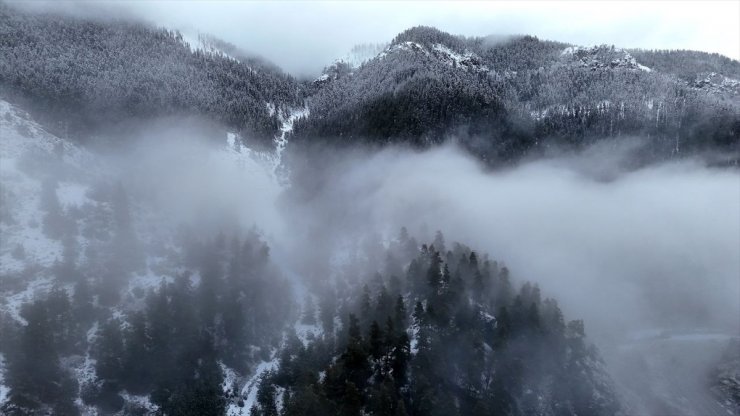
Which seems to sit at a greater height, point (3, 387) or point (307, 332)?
point (3, 387)

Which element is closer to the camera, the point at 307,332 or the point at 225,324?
the point at 225,324

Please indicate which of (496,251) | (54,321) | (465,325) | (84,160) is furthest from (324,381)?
(84,160)

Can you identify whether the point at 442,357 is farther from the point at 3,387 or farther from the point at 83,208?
the point at 83,208

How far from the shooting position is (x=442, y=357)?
123 meters

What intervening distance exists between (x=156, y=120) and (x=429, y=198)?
10214cm

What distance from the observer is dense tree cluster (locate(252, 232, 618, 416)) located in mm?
115312

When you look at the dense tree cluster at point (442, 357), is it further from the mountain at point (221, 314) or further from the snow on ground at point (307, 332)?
the snow on ground at point (307, 332)

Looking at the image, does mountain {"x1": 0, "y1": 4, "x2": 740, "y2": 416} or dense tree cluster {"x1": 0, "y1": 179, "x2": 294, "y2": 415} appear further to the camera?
mountain {"x1": 0, "y1": 4, "x2": 740, "y2": 416}

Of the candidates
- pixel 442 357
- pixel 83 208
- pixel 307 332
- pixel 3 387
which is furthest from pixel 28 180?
pixel 442 357

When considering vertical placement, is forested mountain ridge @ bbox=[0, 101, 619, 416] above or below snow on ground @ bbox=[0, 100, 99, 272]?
below

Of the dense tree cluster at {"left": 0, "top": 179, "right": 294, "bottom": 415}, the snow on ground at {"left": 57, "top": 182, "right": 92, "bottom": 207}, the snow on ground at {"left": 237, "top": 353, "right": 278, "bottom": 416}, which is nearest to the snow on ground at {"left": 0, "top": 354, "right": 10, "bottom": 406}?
the dense tree cluster at {"left": 0, "top": 179, "right": 294, "bottom": 415}

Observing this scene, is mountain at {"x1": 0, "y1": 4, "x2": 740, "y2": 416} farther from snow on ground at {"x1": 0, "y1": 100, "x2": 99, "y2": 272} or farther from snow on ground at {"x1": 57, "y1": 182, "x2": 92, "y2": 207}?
snow on ground at {"x1": 57, "y1": 182, "x2": 92, "y2": 207}

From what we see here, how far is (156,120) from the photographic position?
198 meters

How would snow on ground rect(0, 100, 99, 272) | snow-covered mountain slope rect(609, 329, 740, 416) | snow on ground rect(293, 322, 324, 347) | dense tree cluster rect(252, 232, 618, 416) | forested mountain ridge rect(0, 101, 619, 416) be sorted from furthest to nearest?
snow on ground rect(293, 322, 324, 347)
snow-covered mountain slope rect(609, 329, 740, 416)
snow on ground rect(0, 100, 99, 272)
dense tree cluster rect(252, 232, 618, 416)
forested mountain ridge rect(0, 101, 619, 416)
